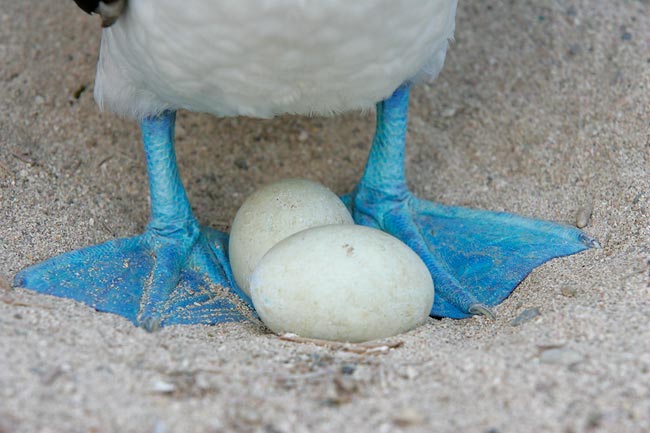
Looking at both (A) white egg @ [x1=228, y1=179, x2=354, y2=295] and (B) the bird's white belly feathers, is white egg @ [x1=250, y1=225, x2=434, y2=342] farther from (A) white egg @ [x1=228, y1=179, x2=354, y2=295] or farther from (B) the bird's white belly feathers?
(B) the bird's white belly feathers

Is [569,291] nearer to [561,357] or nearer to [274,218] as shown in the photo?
[561,357]

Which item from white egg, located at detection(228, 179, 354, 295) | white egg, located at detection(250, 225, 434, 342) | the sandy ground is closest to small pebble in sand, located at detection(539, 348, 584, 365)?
the sandy ground

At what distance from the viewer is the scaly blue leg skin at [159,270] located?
2.18 metres

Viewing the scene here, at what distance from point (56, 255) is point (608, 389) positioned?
1.54 meters

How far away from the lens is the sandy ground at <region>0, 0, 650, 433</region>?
153cm

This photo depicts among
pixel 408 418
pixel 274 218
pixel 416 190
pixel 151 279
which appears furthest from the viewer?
pixel 416 190

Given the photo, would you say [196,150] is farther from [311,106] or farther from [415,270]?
[415,270]

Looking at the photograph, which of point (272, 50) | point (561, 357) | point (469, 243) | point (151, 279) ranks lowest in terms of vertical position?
point (151, 279)

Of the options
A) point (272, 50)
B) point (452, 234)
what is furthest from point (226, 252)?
point (272, 50)

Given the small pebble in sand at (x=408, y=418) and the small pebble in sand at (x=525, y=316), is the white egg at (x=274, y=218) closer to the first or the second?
the small pebble in sand at (x=525, y=316)

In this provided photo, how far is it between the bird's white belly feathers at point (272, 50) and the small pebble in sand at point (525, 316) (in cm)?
67

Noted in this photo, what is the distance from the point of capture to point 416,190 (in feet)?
9.82

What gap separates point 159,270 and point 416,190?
1.00 metres

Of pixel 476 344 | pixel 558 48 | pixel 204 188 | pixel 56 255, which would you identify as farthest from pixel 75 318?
pixel 558 48
